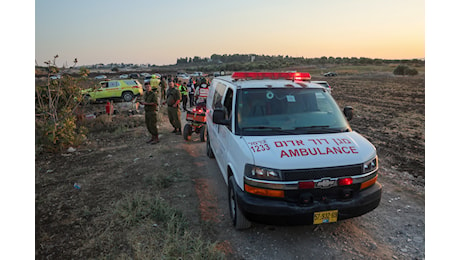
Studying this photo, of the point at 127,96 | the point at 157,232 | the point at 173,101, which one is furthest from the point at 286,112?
the point at 127,96

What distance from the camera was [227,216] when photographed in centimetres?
433

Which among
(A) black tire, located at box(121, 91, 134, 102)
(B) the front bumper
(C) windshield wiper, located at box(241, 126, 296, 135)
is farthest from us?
(A) black tire, located at box(121, 91, 134, 102)

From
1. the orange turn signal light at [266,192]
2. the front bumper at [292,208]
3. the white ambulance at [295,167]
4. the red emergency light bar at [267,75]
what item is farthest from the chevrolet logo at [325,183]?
the red emergency light bar at [267,75]

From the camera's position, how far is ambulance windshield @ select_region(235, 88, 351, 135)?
3.93 metres

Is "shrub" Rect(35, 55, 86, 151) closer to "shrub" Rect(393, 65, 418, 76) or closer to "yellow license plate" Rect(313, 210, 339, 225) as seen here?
"yellow license plate" Rect(313, 210, 339, 225)

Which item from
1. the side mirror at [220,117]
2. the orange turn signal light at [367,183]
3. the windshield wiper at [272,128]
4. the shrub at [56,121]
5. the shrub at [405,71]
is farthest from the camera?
the shrub at [405,71]

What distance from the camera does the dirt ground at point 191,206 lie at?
3.53 metres

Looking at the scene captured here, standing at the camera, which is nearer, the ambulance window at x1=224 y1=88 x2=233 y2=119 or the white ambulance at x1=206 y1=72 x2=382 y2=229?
the white ambulance at x1=206 y1=72 x2=382 y2=229

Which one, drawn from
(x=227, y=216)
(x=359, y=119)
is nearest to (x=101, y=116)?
(x=227, y=216)

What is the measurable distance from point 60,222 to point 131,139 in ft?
17.2

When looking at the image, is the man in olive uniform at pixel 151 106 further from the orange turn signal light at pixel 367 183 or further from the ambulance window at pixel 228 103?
the orange turn signal light at pixel 367 183

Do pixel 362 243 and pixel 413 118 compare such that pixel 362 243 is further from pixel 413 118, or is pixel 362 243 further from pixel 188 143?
pixel 413 118

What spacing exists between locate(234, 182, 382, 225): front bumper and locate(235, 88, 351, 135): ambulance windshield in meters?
0.94

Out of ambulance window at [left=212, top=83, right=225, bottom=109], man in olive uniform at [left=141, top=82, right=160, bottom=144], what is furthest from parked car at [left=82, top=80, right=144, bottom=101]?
ambulance window at [left=212, top=83, right=225, bottom=109]
